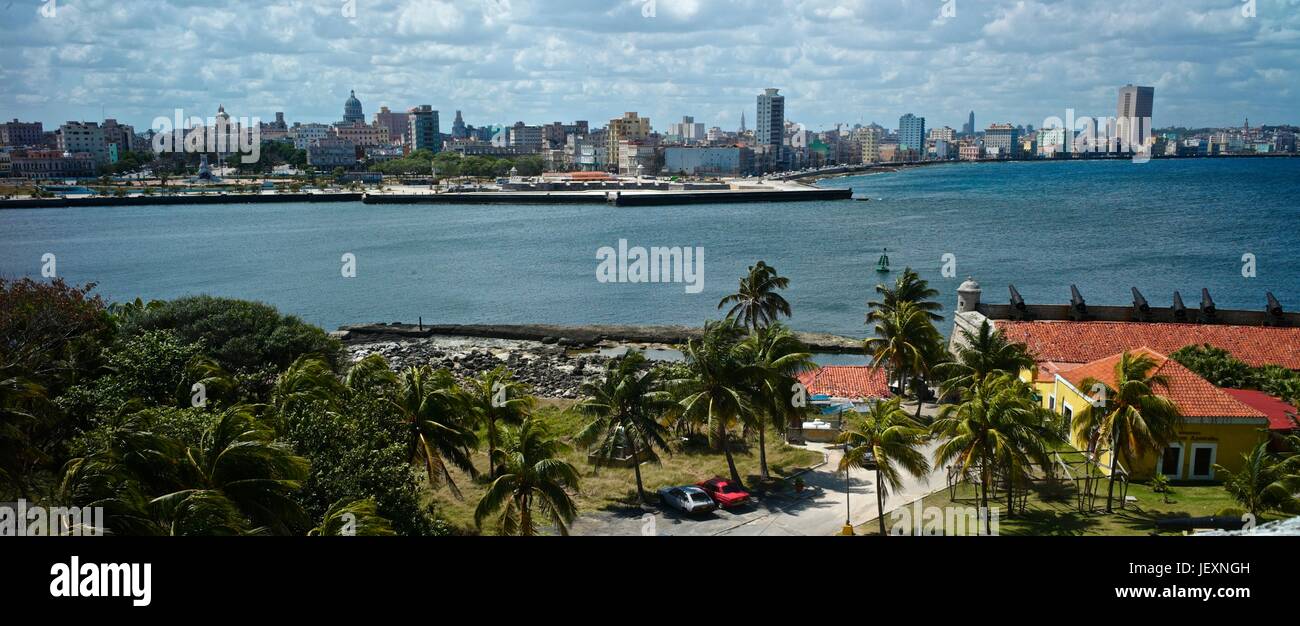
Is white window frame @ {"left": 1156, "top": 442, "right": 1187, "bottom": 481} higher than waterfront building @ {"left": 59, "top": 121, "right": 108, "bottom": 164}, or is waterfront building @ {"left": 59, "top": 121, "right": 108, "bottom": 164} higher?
waterfront building @ {"left": 59, "top": 121, "right": 108, "bottom": 164}

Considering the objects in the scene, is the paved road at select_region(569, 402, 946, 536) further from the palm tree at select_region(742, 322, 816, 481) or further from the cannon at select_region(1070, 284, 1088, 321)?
the cannon at select_region(1070, 284, 1088, 321)

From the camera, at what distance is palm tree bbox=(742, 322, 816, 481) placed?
21.7 m

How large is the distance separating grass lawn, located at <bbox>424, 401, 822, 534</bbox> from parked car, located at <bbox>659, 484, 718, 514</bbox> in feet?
2.76

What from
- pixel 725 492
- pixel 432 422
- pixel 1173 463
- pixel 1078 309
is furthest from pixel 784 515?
pixel 1078 309

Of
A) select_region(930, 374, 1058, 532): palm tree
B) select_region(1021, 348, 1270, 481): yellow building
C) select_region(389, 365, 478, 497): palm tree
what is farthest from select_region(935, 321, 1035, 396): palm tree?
select_region(389, 365, 478, 497): palm tree

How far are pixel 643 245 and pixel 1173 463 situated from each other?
234 ft

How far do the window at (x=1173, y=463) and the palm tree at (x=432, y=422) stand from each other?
15.2 m

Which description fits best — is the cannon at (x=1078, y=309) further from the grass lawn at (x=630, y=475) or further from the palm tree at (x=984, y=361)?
the grass lawn at (x=630, y=475)

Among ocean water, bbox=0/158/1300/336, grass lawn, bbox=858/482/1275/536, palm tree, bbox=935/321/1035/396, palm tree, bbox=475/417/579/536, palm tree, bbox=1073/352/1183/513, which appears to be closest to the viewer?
palm tree, bbox=475/417/579/536

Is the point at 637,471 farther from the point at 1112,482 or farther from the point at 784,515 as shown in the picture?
the point at 1112,482

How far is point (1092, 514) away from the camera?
18125 millimetres

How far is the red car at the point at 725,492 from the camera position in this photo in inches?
790
